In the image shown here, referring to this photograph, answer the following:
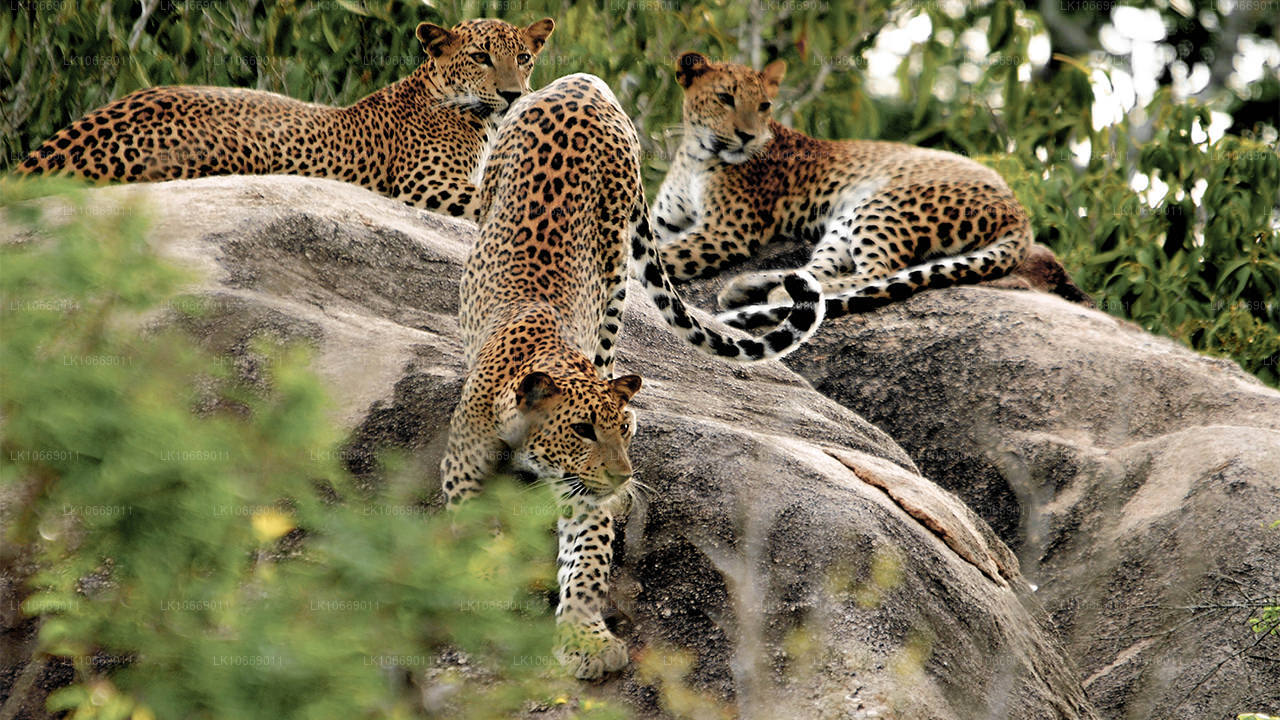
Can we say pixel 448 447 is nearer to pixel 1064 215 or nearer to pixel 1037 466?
pixel 1037 466

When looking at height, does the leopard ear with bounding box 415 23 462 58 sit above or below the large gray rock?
above

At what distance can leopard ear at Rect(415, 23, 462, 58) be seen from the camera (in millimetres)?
9578

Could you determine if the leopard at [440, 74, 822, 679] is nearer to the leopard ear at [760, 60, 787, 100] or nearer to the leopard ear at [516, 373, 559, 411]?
the leopard ear at [516, 373, 559, 411]

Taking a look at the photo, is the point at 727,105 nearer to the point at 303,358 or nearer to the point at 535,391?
the point at 535,391

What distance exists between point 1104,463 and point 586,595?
4.14 metres

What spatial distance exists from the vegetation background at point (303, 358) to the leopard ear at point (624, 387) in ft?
2.65

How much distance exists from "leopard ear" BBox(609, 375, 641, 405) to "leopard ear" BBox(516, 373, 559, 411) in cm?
26

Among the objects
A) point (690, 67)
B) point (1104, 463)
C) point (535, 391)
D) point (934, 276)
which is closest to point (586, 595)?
point (535, 391)

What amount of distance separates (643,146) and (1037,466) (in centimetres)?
604

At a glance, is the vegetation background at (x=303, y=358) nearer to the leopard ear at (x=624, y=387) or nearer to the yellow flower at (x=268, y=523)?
the yellow flower at (x=268, y=523)

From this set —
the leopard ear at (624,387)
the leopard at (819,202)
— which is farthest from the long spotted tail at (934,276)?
the leopard ear at (624,387)

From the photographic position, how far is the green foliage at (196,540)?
3066 millimetres

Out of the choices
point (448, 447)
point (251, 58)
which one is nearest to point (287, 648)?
point (448, 447)

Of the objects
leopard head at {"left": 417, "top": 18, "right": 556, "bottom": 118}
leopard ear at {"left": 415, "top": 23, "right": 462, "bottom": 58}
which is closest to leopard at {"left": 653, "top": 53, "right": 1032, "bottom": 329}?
leopard head at {"left": 417, "top": 18, "right": 556, "bottom": 118}
